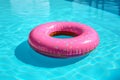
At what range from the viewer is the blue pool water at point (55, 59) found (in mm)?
3326

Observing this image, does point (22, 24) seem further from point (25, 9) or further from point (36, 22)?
point (25, 9)

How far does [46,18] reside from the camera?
18.9 ft

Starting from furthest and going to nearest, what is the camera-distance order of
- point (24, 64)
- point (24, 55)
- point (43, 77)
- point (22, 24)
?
1. point (22, 24)
2. point (24, 55)
3. point (24, 64)
4. point (43, 77)

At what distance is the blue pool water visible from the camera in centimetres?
333

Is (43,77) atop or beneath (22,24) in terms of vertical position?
beneath

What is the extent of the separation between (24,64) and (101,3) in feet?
14.6

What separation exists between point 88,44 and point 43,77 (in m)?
0.95

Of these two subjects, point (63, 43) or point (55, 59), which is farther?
point (55, 59)

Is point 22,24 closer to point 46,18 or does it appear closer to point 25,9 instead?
point 46,18

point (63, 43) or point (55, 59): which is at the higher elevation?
point (63, 43)

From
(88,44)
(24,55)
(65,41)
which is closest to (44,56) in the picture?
(24,55)

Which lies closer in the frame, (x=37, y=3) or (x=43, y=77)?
(x=43, y=77)

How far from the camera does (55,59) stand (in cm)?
365

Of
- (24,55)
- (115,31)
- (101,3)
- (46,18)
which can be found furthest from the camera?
(101,3)
